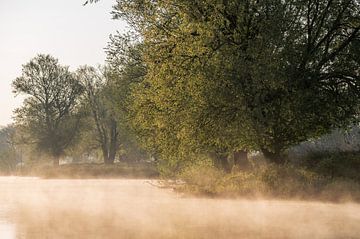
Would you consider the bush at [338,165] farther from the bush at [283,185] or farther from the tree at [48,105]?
the tree at [48,105]

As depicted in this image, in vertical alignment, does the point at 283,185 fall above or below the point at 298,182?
below

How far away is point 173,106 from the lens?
83.4ft

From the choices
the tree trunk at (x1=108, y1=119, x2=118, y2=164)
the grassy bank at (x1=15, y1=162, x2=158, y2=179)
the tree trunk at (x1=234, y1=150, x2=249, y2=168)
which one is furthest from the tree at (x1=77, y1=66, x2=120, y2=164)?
the tree trunk at (x1=234, y1=150, x2=249, y2=168)

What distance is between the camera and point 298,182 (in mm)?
22766

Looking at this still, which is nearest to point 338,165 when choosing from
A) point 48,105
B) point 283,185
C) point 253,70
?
point 283,185

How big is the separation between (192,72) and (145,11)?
207 inches

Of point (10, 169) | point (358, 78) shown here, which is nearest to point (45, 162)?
point (10, 169)

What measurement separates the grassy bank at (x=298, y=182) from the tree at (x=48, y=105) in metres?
52.7

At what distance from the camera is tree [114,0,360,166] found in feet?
76.2

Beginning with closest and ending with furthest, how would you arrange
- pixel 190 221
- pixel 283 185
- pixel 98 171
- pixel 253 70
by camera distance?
pixel 190 221 < pixel 253 70 < pixel 283 185 < pixel 98 171

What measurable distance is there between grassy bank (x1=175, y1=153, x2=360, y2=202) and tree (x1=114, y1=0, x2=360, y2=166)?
161 centimetres

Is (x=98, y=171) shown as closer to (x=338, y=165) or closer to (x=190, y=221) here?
(x=338, y=165)

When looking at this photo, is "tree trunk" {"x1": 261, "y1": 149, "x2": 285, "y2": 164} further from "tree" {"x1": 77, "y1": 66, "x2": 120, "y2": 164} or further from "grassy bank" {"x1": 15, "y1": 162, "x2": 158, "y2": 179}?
"tree" {"x1": 77, "y1": 66, "x2": 120, "y2": 164}

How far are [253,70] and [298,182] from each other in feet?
17.3
